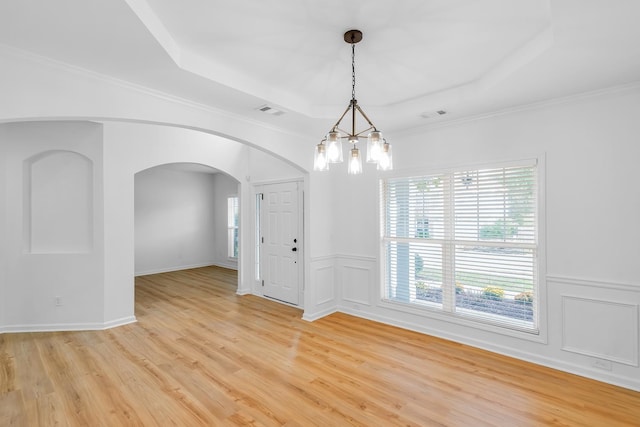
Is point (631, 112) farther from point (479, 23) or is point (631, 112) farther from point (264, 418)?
point (264, 418)

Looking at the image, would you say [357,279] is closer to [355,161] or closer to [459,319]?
[459,319]

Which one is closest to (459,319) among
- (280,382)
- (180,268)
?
(280,382)

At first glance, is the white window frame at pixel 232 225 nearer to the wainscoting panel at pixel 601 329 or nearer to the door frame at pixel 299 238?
the door frame at pixel 299 238

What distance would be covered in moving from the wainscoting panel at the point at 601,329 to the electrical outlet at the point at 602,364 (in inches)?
1.4

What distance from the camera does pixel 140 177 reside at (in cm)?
809

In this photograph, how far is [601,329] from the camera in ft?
9.57

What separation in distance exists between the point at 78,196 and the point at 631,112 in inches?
251

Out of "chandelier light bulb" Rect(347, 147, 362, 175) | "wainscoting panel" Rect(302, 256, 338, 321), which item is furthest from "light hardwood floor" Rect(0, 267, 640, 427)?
"chandelier light bulb" Rect(347, 147, 362, 175)

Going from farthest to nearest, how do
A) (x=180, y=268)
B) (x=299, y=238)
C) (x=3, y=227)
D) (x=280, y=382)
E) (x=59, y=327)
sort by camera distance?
1. (x=180, y=268)
2. (x=299, y=238)
3. (x=59, y=327)
4. (x=3, y=227)
5. (x=280, y=382)

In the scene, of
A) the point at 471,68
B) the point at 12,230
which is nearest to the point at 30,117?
the point at 12,230

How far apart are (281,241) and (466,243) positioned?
119 inches

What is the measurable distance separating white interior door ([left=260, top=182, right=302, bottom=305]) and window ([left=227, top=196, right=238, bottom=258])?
3294 millimetres

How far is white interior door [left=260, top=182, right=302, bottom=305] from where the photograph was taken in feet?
17.4

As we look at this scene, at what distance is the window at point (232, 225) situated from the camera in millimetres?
8969
